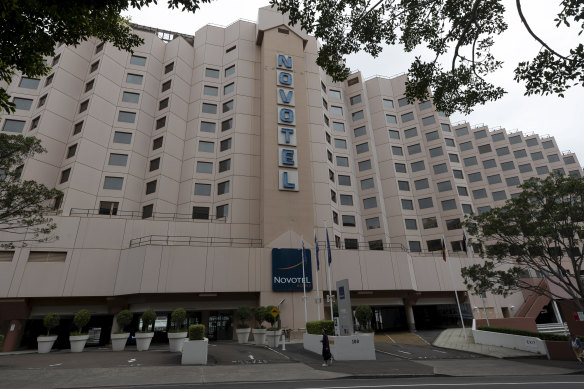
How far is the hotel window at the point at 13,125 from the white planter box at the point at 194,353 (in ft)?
114

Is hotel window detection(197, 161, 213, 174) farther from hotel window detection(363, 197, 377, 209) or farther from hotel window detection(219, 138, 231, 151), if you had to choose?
hotel window detection(363, 197, 377, 209)

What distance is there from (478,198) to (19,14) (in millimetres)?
63442

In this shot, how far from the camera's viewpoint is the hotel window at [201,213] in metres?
37.2

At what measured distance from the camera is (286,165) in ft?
122

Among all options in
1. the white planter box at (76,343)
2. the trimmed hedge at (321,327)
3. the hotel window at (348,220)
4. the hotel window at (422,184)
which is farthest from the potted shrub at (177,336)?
the hotel window at (422,184)

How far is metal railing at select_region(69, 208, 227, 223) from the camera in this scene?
33.7 metres

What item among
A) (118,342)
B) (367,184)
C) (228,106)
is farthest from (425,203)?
(118,342)

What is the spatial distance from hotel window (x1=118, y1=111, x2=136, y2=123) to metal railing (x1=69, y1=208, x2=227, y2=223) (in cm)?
1168

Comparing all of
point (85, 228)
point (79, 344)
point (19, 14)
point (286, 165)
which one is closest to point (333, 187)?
point (286, 165)

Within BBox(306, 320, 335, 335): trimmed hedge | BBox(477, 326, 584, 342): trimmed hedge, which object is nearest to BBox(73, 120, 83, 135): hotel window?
BBox(306, 320, 335, 335): trimmed hedge

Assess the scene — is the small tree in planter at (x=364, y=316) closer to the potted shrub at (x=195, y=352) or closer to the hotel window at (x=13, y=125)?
the potted shrub at (x=195, y=352)

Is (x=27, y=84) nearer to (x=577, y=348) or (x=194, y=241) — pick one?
(x=194, y=241)

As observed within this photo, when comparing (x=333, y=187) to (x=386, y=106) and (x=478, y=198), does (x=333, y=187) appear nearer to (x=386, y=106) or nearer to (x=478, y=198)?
(x=386, y=106)

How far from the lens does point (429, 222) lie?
49094mm
